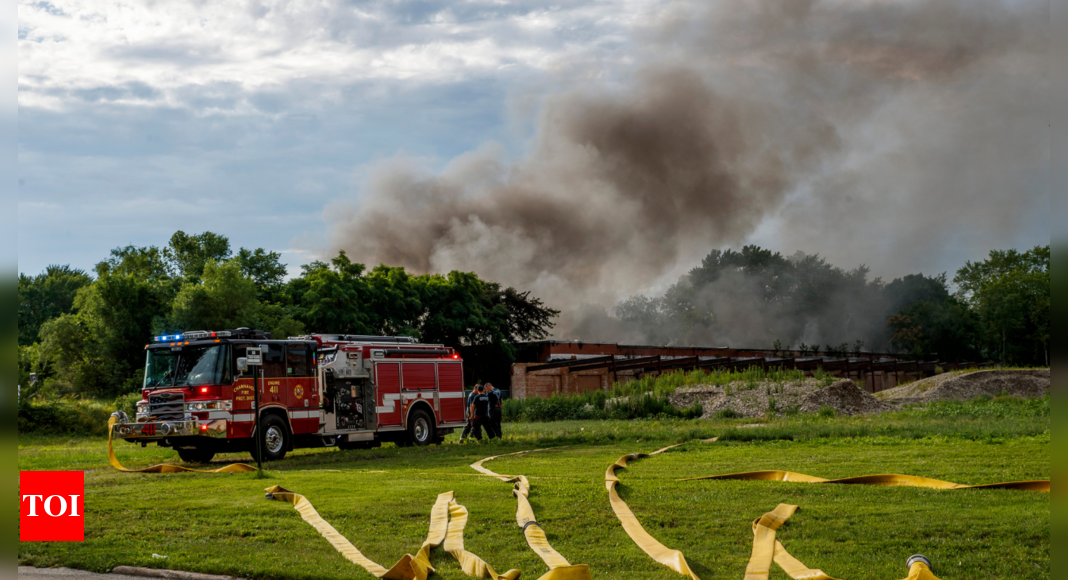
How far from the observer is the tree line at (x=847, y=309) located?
8594 centimetres

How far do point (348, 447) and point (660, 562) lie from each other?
56.1 ft

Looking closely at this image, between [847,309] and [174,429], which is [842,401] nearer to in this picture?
[174,429]

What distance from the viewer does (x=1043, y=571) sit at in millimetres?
6211

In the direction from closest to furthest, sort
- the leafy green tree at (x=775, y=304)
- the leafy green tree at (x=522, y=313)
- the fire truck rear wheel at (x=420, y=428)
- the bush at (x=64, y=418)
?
1. the fire truck rear wheel at (x=420, y=428)
2. the bush at (x=64, y=418)
3. the leafy green tree at (x=522, y=313)
4. the leafy green tree at (x=775, y=304)

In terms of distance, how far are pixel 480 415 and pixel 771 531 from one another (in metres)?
16.0

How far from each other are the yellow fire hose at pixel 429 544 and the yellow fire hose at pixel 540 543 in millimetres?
386

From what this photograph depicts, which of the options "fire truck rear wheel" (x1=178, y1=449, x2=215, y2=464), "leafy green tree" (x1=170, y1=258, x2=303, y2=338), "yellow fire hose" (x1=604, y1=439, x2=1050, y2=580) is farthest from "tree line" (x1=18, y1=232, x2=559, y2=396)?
"yellow fire hose" (x1=604, y1=439, x2=1050, y2=580)

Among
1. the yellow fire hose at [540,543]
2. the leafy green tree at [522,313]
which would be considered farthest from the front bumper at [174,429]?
the leafy green tree at [522,313]

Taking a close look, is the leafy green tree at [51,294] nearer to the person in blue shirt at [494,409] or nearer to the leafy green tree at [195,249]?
the leafy green tree at [195,249]

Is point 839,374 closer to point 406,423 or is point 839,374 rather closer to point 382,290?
point 382,290

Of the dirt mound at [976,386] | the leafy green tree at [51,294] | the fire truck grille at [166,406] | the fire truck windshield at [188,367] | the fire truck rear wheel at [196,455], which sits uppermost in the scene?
the leafy green tree at [51,294]

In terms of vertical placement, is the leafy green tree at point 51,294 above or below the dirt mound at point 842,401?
above

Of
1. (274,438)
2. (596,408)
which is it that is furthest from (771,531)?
(596,408)

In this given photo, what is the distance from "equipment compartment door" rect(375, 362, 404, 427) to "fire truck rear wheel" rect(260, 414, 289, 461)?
3013 millimetres
